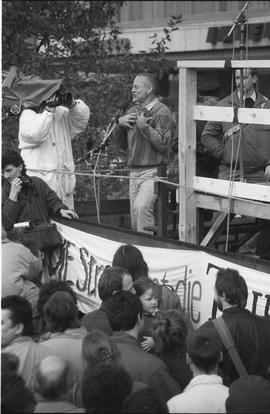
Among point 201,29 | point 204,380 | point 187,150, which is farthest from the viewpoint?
point 201,29

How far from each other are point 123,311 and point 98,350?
593 mm

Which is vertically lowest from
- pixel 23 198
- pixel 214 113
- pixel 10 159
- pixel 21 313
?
pixel 21 313

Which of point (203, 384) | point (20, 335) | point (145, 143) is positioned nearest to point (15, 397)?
point (203, 384)

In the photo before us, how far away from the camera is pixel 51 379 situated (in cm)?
437

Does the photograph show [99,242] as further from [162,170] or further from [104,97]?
[104,97]

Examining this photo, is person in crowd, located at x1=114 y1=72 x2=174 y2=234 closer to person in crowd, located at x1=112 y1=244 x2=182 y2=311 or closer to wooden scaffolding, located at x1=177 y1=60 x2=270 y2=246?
wooden scaffolding, located at x1=177 y1=60 x2=270 y2=246

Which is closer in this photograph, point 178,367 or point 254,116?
point 178,367

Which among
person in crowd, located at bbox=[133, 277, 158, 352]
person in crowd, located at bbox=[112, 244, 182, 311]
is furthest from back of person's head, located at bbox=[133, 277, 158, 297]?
person in crowd, located at bbox=[112, 244, 182, 311]

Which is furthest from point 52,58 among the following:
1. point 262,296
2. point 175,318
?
point 175,318

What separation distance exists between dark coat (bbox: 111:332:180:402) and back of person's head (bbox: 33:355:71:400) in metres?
0.68

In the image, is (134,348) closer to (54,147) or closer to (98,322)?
(98,322)

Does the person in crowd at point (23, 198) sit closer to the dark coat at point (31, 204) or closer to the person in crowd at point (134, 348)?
the dark coat at point (31, 204)

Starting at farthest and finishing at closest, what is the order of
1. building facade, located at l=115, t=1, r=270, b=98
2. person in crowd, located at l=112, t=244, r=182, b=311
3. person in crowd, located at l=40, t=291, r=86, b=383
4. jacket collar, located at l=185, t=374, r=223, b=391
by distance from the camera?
building facade, located at l=115, t=1, r=270, b=98
person in crowd, located at l=112, t=244, r=182, b=311
person in crowd, located at l=40, t=291, r=86, b=383
jacket collar, located at l=185, t=374, r=223, b=391

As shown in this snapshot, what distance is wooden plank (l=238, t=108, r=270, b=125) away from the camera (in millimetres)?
7516
